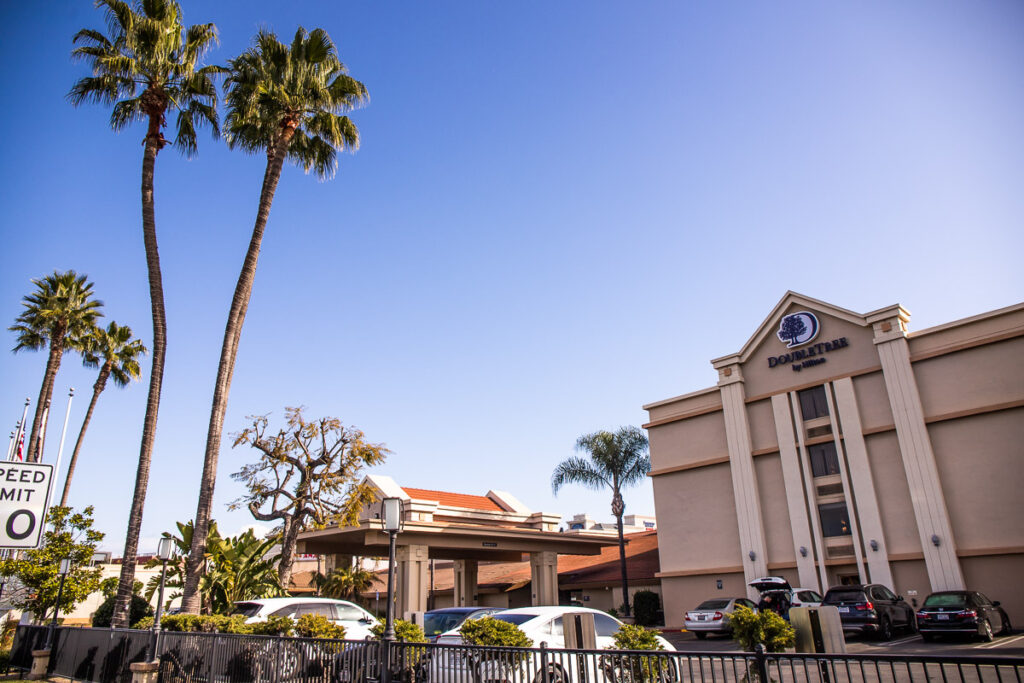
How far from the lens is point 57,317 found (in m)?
32.3

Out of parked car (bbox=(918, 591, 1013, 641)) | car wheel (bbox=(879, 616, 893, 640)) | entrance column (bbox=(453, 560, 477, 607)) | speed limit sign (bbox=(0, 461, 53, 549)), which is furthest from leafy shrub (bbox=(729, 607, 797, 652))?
entrance column (bbox=(453, 560, 477, 607))

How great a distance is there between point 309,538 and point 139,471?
13.3m

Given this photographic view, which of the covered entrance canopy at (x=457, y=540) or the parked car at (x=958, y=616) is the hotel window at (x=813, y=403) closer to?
the parked car at (x=958, y=616)

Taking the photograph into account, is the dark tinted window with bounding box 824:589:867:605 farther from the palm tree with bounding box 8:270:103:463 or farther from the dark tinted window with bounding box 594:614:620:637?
the palm tree with bounding box 8:270:103:463

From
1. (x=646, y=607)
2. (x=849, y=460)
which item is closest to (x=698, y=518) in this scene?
(x=646, y=607)

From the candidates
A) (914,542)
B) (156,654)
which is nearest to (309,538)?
(156,654)

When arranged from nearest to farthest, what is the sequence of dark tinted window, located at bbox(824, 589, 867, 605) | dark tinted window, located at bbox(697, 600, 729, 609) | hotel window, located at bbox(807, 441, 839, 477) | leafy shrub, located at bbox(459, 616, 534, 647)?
leafy shrub, located at bbox(459, 616, 534, 647), dark tinted window, located at bbox(824, 589, 867, 605), dark tinted window, located at bbox(697, 600, 729, 609), hotel window, located at bbox(807, 441, 839, 477)

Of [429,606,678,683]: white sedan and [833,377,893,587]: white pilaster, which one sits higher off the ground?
[833,377,893,587]: white pilaster

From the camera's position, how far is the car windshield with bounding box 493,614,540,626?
12.1m

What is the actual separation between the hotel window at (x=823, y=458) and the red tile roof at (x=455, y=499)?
18354mm

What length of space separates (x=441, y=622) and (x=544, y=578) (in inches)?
767

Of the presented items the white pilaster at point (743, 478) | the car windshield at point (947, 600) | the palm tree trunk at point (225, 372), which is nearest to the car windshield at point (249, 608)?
the palm tree trunk at point (225, 372)

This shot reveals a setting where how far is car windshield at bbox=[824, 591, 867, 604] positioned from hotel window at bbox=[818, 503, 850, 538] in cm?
650

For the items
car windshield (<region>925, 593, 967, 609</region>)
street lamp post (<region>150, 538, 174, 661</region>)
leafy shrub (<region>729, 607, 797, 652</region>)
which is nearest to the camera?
leafy shrub (<region>729, 607, 797, 652</region>)
